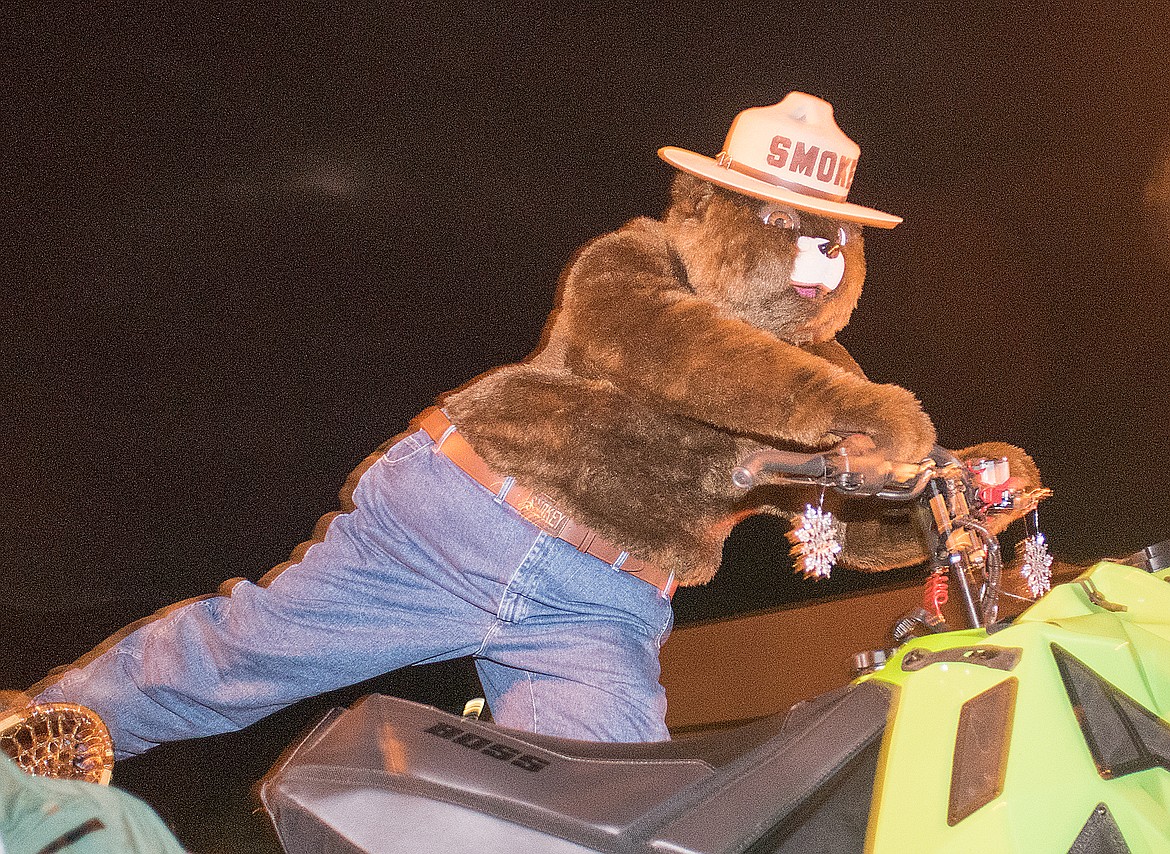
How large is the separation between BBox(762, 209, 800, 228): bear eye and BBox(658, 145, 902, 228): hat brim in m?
0.02

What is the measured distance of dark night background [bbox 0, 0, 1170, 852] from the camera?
1887 millimetres

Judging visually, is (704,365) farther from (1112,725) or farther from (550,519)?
(1112,725)

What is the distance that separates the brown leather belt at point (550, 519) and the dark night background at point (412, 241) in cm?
96

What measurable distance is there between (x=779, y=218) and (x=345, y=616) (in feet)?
2.80

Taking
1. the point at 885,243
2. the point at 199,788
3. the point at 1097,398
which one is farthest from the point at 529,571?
the point at 1097,398

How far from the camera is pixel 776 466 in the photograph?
0.89 metres

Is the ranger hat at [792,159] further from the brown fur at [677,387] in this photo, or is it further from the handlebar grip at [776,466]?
the handlebar grip at [776,466]

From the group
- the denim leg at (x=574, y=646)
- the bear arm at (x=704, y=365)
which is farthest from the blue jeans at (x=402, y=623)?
the bear arm at (x=704, y=365)

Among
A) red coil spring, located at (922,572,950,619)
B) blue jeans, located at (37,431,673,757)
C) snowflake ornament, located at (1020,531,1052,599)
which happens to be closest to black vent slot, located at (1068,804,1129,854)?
red coil spring, located at (922,572,950,619)

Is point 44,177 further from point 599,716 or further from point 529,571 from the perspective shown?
point 599,716

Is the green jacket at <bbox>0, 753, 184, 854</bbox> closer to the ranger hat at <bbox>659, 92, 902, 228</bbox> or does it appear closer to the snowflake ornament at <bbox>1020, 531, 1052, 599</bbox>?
the snowflake ornament at <bbox>1020, 531, 1052, 599</bbox>

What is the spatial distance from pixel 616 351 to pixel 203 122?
123cm

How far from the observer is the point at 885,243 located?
2.61 m

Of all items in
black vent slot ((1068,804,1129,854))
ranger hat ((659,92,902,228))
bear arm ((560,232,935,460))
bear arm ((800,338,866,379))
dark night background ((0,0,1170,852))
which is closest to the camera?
black vent slot ((1068,804,1129,854))
